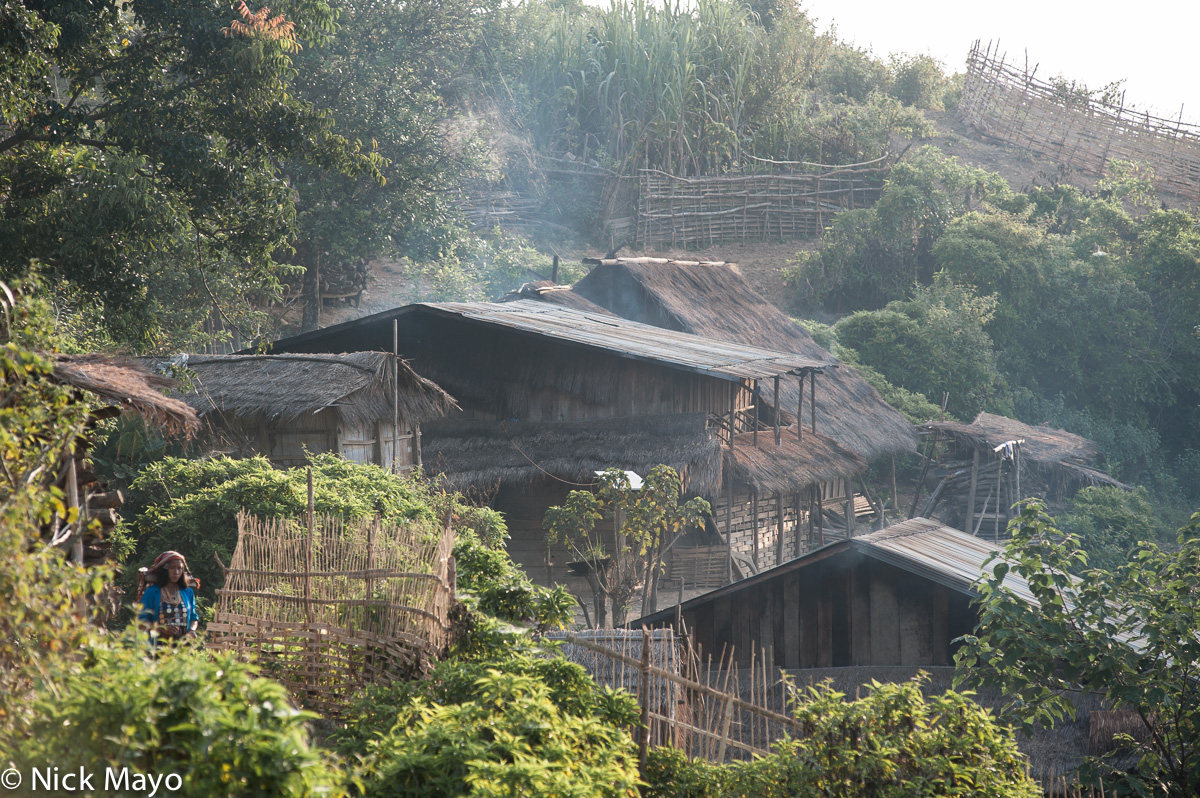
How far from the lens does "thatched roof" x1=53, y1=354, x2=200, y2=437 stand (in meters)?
4.70

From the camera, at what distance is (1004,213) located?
96.3 feet

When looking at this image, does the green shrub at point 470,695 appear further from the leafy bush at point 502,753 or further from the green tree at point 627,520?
the green tree at point 627,520

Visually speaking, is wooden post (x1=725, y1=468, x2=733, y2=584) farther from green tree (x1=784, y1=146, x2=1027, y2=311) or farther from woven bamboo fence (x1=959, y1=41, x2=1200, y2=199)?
woven bamboo fence (x1=959, y1=41, x2=1200, y2=199)

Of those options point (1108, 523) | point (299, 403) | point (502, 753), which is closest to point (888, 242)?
point (1108, 523)

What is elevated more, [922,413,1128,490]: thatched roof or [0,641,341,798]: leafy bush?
[922,413,1128,490]: thatched roof

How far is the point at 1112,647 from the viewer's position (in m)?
6.30

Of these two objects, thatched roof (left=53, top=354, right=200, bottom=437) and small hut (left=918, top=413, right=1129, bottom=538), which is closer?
thatched roof (left=53, top=354, right=200, bottom=437)

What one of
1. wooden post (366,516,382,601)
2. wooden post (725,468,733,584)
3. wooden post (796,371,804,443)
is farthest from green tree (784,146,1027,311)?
wooden post (366,516,382,601)

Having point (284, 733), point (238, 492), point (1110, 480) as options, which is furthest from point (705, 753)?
point (1110, 480)

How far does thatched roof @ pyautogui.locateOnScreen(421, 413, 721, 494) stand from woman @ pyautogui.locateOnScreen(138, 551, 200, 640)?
23.4 ft

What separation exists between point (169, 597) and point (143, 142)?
6.12 meters

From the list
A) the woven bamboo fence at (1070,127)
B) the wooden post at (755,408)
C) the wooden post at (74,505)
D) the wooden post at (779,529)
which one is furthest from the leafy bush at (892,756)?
the woven bamboo fence at (1070,127)

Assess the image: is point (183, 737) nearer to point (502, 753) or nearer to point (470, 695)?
point (502, 753)

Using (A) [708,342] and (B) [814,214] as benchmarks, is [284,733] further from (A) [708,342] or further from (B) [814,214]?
(B) [814,214]
